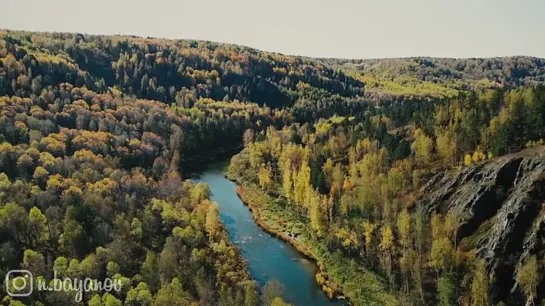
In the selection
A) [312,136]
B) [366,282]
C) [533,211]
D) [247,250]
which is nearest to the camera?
[533,211]

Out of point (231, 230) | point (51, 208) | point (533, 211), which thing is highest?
point (533, 211)

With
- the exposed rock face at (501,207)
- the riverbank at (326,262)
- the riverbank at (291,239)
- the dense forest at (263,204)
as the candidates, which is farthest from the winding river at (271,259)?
the exposed rock face at (501,207)

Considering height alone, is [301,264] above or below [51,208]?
below

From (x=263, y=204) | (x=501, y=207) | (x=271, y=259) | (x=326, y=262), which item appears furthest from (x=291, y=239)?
(x=501, y=207)

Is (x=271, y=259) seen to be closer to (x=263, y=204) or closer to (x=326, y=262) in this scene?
(x=326, y=262)

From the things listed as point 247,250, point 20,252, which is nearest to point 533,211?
point 247,250

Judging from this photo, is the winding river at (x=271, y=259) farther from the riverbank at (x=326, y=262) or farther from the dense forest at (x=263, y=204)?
the dense forest at (x=263, y=204)

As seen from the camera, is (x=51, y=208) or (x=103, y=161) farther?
(x=103, y=161)

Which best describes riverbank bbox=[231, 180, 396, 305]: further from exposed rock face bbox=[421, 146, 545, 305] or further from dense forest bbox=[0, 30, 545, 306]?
exposed rock face bbox=[421, 146, 545, 305]

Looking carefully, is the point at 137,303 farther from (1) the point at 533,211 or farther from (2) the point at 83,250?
(1) the point at 533,211
